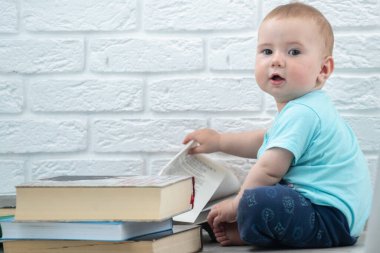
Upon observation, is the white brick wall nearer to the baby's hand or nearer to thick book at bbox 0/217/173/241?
the baby's hand

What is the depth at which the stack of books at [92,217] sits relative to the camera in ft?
4.26

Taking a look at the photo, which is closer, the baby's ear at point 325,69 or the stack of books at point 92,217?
the stack of books at point 92,217

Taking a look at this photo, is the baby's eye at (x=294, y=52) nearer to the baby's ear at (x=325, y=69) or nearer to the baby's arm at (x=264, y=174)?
the baby's ear at (x=325, y=69)

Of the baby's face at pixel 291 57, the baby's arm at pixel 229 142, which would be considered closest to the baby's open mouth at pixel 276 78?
the baby's face at pixel 291 57

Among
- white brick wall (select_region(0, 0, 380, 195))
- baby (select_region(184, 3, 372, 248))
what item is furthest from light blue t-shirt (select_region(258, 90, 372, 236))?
white brick wall (select_region(0, 0, 380, 195))

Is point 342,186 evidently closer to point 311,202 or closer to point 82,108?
point 311,202

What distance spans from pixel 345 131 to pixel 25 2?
2.86 feet

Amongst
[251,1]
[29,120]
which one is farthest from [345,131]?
[29,120]

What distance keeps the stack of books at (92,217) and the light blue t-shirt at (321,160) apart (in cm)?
29

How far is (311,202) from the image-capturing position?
1521mm

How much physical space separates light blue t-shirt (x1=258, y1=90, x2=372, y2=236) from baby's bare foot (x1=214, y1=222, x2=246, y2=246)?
0.49 feet

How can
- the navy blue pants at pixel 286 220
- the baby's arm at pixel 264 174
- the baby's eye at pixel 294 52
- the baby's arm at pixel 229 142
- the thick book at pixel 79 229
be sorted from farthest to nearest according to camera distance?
the baby's arm at pixel 229 142, the baby's eye at pixel 294 52, the baby's arm at pixel 264 174, the navy blue pants at pixel 286 220, the thick book at pixel 79 229

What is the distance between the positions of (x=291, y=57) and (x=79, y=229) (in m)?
0.61

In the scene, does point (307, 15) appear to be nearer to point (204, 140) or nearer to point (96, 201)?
point (204, 140)
